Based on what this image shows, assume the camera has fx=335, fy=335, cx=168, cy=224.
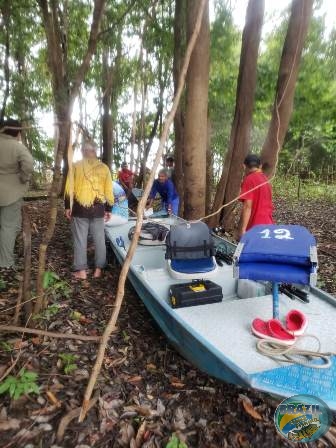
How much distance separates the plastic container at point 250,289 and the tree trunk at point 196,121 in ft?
8.37

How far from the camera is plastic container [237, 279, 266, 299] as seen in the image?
356 cm

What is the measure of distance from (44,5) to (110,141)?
357 inches

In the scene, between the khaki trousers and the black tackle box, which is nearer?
the black tackle box

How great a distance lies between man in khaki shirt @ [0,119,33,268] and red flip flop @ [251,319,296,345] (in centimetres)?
→ 337

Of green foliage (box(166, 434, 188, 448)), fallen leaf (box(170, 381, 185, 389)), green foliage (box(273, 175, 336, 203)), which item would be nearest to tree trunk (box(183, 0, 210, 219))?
fallen leaf (box(170, 381, 185, 389))

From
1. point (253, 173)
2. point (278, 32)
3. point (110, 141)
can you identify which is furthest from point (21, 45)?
point (253, 173)

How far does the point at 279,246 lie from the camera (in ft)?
8.71

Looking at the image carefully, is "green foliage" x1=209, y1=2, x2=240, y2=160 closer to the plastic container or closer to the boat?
the boat

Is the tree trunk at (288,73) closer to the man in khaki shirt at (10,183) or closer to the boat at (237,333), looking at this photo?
the boat at (237,333)

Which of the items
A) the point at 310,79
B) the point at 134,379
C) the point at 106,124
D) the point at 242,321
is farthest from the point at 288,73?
the point at 106,124

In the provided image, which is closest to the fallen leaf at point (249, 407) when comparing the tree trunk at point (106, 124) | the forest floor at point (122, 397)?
the forest floor at point (122, 397)

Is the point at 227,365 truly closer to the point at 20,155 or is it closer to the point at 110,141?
the point at 20,155

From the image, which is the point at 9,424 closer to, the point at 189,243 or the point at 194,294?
the point at 194,294

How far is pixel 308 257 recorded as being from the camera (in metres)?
2.54
